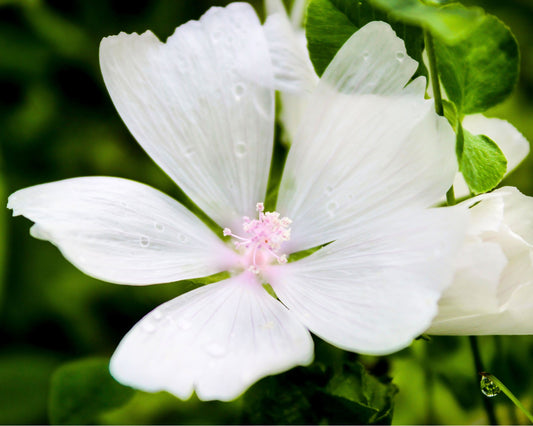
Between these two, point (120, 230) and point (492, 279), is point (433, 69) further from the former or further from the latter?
point (120, 230)

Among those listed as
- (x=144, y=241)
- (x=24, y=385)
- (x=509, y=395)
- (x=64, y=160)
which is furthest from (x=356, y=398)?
(x=64, y=160)

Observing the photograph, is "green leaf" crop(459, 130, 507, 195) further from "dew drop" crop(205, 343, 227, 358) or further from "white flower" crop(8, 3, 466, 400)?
"dew drop" crop(205, 343, 227, 358)

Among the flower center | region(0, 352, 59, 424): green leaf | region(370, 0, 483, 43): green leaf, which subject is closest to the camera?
region(370, 0, 483, 43): green leaf

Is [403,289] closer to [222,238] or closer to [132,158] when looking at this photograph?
[222,238]

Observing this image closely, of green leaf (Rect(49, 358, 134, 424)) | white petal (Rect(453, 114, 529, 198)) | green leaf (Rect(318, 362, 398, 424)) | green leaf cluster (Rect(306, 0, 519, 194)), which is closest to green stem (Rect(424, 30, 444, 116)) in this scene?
green leaf cluster (Rect(306, 0, 519, 194))

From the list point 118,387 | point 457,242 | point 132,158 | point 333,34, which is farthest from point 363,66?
point 132,158

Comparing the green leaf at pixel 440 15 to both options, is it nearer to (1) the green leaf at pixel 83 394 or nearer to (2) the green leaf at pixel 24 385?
(1) the green leaf at pixel 83 394

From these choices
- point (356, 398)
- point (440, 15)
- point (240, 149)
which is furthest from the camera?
point (240, 149)
